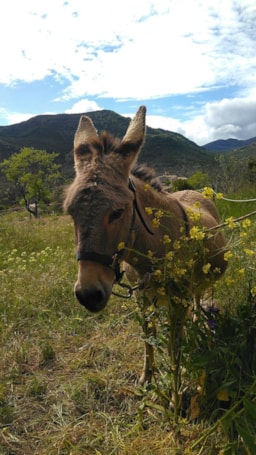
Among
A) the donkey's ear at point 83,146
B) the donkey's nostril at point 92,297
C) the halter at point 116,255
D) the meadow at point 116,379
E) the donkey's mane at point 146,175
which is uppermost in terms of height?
the donkey's ear at point 83,146

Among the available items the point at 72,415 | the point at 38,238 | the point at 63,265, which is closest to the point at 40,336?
the point at 72,415

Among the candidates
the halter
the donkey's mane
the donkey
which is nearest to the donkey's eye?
the donkey

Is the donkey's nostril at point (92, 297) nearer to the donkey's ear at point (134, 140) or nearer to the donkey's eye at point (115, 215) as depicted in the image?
the donkey's eye at point (115, 215)

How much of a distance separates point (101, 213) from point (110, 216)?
0.34ft

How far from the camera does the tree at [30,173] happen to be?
2087 inches

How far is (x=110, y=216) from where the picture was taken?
2.49 metres

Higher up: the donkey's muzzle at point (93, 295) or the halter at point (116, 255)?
the halter at point (116, 255)

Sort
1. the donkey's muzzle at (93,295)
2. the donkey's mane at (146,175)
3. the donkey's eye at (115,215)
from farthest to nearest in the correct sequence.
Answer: the donkey's mane at (146,175) < the donkey's eye at (115,215) < the donkey's muzzle at (93,295)

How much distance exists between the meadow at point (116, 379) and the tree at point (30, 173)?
46457mm

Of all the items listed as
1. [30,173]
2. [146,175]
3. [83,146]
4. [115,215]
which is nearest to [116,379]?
[115,215]

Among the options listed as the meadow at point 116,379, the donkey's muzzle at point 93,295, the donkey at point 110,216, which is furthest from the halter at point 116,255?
the meadow at point 116,379

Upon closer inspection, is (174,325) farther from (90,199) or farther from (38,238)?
(38,238)

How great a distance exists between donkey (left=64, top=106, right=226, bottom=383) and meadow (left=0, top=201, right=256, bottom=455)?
1.11 feet

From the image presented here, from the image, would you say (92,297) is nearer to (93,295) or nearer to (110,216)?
(93,295)
